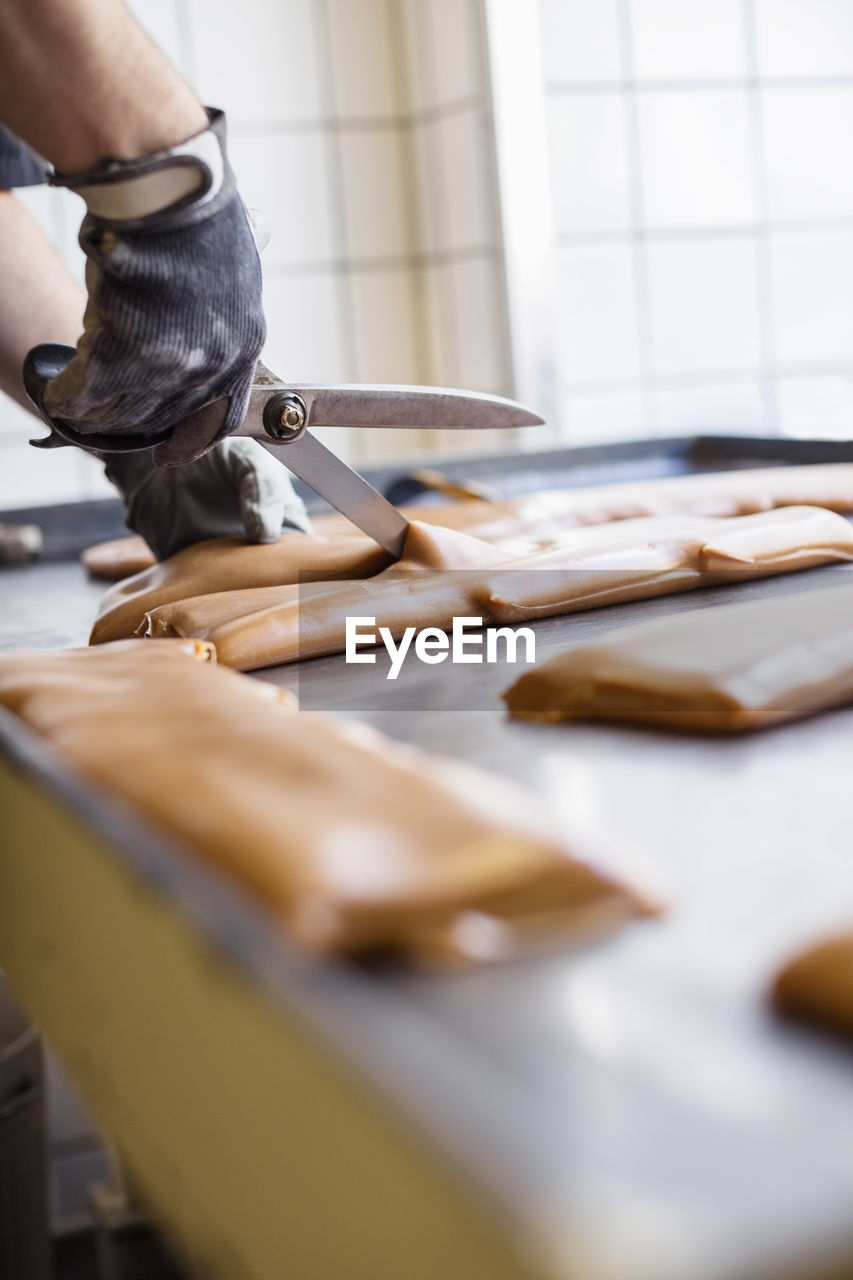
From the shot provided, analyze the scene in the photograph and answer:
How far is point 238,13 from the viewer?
16.1 ft

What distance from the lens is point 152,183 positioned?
0.93 metres

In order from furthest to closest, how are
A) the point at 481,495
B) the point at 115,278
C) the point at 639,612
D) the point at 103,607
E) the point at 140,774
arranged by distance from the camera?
1. the point at 481,495
2. the point at 103,607
3. the point at 639,612
4. the point at 115,278
5. the point at 140,774

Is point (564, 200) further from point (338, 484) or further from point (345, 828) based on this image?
point (345, 828)

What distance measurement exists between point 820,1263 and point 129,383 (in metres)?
0.84

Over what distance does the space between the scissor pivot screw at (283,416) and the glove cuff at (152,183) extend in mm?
242

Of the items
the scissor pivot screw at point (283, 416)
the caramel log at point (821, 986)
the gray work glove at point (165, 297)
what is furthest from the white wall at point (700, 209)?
the caramel log at point (821, 986)

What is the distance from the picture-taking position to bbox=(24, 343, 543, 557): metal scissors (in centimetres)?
117

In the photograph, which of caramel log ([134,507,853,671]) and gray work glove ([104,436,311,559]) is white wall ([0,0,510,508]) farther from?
caramel log ([134,507,853,671])

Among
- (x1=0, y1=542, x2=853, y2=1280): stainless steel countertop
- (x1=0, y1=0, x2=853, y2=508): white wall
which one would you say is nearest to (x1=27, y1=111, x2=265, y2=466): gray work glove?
(x1=0, y1=542, x2=853, y2=1280): stainless steel countertop

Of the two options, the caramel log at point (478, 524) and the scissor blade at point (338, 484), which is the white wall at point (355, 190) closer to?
the caramel log at point (478, 524)

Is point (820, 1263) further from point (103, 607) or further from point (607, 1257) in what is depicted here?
point (103, 607)

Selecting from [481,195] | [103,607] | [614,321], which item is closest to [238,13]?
[481,195]

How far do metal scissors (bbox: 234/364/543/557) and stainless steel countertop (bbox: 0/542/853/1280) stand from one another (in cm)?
55

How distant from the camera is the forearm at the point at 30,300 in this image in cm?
155
